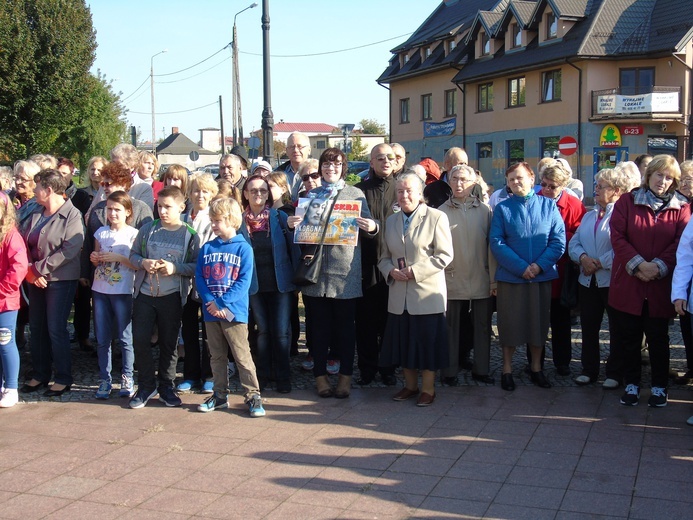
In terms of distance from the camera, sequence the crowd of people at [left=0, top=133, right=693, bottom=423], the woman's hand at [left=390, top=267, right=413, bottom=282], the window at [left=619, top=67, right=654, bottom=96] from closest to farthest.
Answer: the crowd of people at [left=0, top=133, right=693, bottom=423]
the woman's hand at [left=390, top=267, right=413, bottom=282]
the window at [left=619, top=67, right=654, bottom=96]

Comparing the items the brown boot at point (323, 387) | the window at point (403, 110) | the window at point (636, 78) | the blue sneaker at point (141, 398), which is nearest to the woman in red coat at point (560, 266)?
the brown boot at point (323, 387)

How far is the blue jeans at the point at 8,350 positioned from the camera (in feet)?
20.4

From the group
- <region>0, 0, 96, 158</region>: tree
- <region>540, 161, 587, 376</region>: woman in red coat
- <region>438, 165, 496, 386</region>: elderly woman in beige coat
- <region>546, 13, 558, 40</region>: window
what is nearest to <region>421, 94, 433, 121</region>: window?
<region>546, 13, 558, 40</region>: window

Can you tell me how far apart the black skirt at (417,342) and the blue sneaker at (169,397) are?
5.75ft

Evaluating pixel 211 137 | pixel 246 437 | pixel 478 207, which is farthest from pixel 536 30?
pixel 211 137

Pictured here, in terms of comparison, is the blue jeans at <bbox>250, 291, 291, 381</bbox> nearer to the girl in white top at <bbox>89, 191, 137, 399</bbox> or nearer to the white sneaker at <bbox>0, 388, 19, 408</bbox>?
the girl in white top at <bbox>89, 191, 137, 399</bbox>

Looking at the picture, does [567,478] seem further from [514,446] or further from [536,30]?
[536,30]

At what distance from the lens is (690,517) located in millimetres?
4035

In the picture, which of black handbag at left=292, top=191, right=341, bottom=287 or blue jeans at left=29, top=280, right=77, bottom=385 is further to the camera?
blue jeans at left=29, top=280, right=77, bottom=385

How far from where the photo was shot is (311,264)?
6250 mm

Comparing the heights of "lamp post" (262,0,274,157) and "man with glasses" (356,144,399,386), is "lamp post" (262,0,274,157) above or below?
above

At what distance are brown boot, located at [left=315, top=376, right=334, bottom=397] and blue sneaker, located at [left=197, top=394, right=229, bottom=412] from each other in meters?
0.80

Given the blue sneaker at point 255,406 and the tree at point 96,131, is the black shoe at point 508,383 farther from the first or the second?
the tree at point 96,131

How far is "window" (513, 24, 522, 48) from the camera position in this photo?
38.3 m
